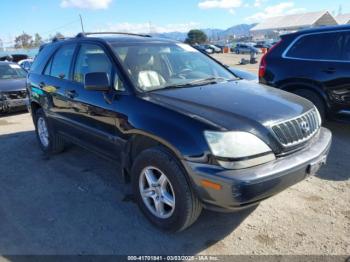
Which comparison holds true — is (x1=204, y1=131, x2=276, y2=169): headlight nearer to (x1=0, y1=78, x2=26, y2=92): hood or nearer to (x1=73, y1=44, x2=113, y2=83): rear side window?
(x1=73, y1=44, x2=113, y2=83): rear side window

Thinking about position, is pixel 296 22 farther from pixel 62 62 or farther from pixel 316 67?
pixel 62 62

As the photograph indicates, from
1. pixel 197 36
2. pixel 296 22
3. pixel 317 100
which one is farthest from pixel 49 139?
pixel 197 36

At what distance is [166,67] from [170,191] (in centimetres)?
151

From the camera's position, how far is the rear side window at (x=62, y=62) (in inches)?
179

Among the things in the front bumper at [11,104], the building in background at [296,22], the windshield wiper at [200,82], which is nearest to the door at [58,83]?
the windshield wiper at [200,82]

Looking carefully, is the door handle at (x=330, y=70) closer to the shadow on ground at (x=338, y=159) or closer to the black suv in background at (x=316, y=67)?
the black suv in background at (x=316, y=67)

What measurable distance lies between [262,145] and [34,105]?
4349 millimetres

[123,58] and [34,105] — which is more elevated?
[123,58]

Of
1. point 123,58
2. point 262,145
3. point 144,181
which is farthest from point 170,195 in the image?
point 123,58

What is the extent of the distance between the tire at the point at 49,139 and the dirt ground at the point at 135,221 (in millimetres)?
681

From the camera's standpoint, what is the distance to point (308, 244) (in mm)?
2963

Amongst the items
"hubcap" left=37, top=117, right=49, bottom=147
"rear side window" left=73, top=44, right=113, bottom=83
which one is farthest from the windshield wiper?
"hubcap" left=37, top=117, right=49, bottom=147

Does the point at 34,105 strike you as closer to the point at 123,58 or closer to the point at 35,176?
the point at 35,176

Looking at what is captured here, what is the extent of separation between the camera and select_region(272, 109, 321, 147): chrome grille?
2.88 m
